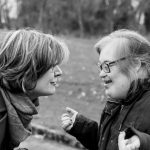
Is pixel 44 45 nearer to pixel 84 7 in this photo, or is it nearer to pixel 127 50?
pixel 127 50

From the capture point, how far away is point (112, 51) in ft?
7.79

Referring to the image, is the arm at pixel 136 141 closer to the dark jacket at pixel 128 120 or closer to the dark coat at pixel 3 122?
the dark jacket at pixel 128 120

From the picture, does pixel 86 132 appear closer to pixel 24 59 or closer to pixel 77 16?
pixel 24 59

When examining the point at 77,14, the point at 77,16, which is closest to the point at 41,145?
the point at 77,14

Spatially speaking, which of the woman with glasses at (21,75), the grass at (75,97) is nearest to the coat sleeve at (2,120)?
Answer: the woman with glasses at (21,75)

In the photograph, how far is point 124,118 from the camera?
7.53 ft

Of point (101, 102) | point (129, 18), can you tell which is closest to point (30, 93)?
point (101, 102)

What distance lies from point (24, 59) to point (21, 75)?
0.29 feet

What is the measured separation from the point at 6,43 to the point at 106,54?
54cm

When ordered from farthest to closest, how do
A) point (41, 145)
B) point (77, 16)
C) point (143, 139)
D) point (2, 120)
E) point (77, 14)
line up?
1. point (77, 16)
2. point (77, 14)
3. point (41, 145)
4. point (2, 120)
5. point (143, 139)

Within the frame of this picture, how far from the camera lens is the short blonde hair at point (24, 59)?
228 cm

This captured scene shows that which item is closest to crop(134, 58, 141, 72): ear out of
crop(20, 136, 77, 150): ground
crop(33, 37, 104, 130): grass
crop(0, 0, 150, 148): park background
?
crop(20, 136, 77, 150): ground

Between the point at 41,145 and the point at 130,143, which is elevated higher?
the point at 130,143

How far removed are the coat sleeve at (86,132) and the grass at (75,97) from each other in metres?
2.84
